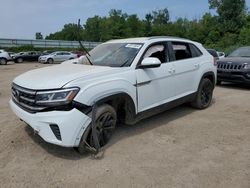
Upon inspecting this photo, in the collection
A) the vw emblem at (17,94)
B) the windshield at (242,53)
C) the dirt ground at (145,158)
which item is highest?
the windshield at (242,53)

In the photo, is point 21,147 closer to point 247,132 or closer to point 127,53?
point 127,53

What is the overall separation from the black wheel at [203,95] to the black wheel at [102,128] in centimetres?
265

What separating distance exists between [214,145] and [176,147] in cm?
60

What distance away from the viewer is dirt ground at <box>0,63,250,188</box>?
339 cm

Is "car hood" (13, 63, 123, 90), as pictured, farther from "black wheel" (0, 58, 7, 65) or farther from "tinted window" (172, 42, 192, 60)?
"black wheel" (0, 58, 7, 65)

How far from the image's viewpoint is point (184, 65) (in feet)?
18.5

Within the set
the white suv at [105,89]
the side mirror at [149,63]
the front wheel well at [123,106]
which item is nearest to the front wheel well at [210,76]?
the white suv at [105,89]

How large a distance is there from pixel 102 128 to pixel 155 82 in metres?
1.31

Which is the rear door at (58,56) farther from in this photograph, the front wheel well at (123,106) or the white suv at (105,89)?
the front wheel well at (123,106)

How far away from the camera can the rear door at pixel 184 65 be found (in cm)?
548

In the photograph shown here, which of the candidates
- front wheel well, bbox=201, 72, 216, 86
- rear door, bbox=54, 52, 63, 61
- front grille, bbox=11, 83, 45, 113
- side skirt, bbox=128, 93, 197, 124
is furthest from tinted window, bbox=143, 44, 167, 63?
rear door, bbox=54, 52, 63, 61

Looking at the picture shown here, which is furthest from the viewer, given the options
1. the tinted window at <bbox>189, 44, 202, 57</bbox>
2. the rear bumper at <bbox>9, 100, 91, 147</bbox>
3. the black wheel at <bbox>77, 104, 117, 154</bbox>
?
the tinted window at <bbox>189, 44, 202, 57</bbox>

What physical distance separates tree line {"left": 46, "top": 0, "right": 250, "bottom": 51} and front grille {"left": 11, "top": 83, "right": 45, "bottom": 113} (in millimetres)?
39726

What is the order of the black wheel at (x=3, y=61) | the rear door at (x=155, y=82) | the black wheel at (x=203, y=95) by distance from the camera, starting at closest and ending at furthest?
the rear door at (x=155, y=82) → the black wheel at (x=203, y=95) → the black wheel at (x=3, y=61)
